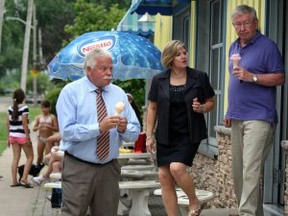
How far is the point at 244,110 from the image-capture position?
566 cm

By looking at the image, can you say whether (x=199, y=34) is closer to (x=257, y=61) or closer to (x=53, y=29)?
(x=257, y=61)

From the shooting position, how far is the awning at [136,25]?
14109 millimetres

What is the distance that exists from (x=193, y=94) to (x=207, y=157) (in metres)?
2.97

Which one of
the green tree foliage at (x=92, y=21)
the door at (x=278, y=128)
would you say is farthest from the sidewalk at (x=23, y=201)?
the green tree foliage at (x=92, y=21)

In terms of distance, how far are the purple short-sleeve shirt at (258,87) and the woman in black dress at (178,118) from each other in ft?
1.85

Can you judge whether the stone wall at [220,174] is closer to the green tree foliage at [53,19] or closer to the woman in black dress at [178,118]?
the woman in black dress at [178,118]

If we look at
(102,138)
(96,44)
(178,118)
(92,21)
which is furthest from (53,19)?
(102,138)

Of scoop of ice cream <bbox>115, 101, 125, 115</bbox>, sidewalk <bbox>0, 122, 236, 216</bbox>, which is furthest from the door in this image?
scoop of ice cream <bbox>115, 101, 125, 115</bbox>

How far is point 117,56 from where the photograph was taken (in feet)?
28.3

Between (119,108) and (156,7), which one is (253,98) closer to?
(119,108)

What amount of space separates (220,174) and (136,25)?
6824 mm

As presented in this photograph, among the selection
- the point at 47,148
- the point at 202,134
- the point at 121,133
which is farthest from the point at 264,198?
the point at 47,148

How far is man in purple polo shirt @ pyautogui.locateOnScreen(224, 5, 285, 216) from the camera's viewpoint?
18.2 ft

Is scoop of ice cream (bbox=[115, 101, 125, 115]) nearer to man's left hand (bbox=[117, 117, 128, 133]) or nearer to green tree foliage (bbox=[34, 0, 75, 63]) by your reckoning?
man's left hand (bbox=[117, 117, 128, 133])
